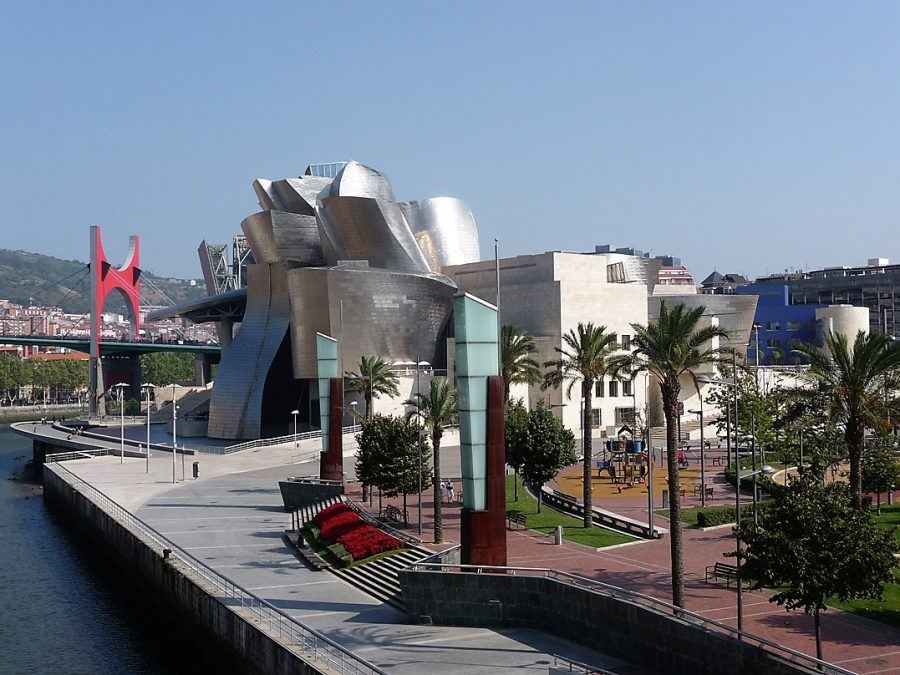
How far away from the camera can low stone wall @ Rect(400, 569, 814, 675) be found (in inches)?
745

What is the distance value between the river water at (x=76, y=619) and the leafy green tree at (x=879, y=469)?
76.5 ft

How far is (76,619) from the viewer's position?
1264 inches

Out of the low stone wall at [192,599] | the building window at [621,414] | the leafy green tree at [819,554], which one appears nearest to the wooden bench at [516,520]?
the low stone wall at [192,599]

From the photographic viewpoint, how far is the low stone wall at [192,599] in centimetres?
2309

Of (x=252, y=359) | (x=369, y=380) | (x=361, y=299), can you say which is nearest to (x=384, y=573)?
(x=369, y=380)

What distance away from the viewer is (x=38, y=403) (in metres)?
162

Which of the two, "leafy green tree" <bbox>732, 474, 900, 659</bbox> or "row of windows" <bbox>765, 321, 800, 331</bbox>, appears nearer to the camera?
"leafy green tree" <bbox>732, 474, 900, 659</bbox>

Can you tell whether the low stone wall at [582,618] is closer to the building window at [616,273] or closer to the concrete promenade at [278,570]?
the concrete promenade at [278,570]

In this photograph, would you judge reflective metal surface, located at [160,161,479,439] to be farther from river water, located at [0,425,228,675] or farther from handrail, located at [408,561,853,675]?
handrail, located at [408,561,853,675]

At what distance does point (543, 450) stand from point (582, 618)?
15.7 m

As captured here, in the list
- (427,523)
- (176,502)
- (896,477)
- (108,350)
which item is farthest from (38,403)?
(896,477)

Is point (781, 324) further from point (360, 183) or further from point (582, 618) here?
point (582, 618)

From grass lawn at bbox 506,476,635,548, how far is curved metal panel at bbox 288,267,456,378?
2964 cm

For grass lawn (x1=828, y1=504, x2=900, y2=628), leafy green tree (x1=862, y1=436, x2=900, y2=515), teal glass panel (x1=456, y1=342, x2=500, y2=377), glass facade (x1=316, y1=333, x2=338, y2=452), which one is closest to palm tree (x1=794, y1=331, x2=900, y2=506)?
grass lawn (x1=828, y1=504, x2=900, y2=628)
